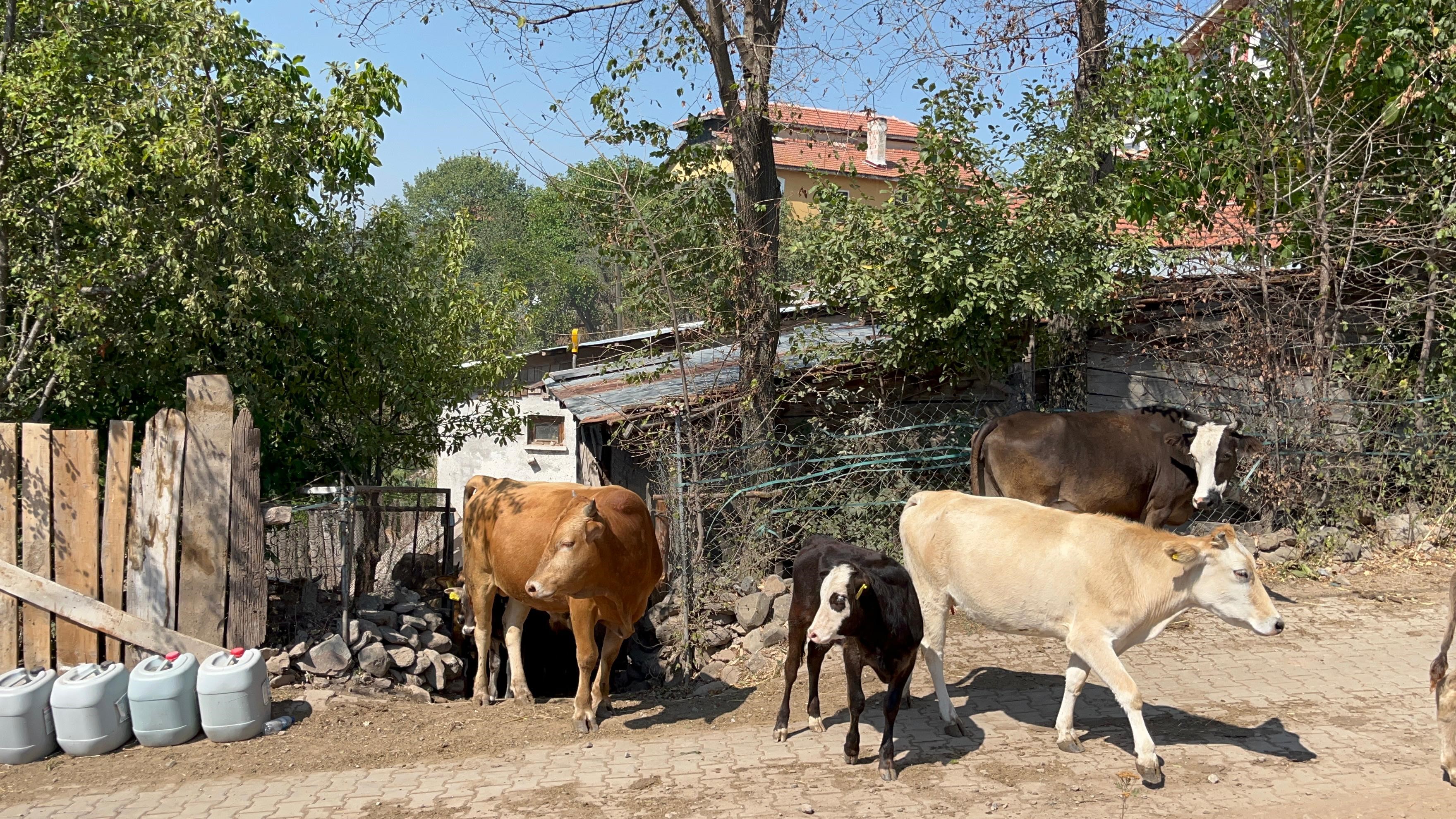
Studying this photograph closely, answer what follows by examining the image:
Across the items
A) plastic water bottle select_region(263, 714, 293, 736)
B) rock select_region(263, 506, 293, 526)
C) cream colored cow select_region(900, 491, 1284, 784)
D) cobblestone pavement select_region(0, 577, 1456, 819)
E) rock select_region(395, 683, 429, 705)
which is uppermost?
rock select_region(263, 506, 293, 526)

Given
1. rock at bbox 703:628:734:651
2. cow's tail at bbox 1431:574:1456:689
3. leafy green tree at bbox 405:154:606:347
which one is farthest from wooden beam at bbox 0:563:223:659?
leafy green tree at bbox 405:154:606:347

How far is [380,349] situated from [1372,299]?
428 inches

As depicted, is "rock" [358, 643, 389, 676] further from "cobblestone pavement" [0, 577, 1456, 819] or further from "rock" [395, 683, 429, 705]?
"cobblestone pavement" [0, 577, 1456, 819]

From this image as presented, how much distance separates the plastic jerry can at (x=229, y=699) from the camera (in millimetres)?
6957

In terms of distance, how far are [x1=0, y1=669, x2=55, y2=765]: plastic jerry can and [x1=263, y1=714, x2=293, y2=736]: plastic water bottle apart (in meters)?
1.25

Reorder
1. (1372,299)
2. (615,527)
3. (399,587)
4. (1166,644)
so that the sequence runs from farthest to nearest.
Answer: (1372,299)
(399,587)
(1166,644)
(615,527)

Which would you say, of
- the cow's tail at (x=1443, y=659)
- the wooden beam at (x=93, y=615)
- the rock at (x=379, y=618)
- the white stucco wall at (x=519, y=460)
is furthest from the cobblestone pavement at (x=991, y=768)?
the white stucco wall at (x=519, y=460)

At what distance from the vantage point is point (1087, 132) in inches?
439

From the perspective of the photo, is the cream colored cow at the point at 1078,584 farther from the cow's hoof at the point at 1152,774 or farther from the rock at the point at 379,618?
the rock at the point at 379,618

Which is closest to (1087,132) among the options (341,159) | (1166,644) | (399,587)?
(1166,644)

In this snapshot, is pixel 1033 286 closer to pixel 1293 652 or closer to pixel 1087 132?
pixel 1087 132

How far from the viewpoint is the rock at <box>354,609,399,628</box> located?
8555 mm

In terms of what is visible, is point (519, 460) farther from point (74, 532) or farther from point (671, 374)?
point (74, 532)

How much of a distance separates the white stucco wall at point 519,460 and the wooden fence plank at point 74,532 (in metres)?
12.4
